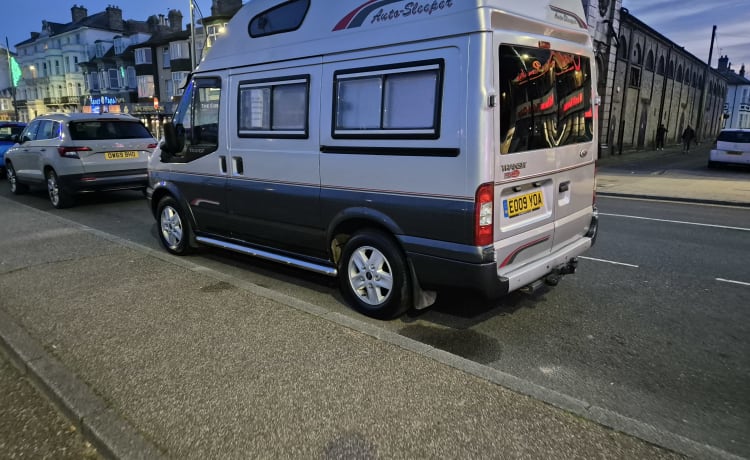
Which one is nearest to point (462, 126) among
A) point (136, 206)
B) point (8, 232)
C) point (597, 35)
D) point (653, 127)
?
point (8, 232)

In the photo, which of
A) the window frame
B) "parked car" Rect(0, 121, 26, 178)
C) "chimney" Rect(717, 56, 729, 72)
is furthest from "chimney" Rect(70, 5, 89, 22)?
"chimney" Rect(717, 56, 729, 72)

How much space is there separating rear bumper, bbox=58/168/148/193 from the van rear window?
8.92 meters

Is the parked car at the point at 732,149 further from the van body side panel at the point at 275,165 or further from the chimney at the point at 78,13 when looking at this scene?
the chimney at the point at 78,13

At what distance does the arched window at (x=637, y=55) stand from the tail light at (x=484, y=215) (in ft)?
99.7

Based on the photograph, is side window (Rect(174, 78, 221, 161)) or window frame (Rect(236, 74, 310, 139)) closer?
window frame (Rect(236, 74, 310, 139))

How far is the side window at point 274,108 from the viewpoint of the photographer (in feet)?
15.2

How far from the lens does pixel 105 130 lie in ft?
33.9

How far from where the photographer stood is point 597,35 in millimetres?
23641

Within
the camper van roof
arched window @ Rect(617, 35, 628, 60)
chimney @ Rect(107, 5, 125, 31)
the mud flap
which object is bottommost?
the mud flap

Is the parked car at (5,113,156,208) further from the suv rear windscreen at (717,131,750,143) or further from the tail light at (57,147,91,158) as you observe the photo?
the suv rear windscreen at (717,131,750,143)

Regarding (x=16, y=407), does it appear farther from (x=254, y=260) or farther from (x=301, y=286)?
(x=254, y=260)

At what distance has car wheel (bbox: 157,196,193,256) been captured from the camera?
20.5ft

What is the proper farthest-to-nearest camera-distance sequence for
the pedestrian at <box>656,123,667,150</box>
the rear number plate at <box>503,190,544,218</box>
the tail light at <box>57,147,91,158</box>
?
1. the pedestrian at <box>656,123,667,150</box>
2. the tail light at <box>57,147,91,158</box>
3. the rear number plate at <box>503,190,544,218</box>

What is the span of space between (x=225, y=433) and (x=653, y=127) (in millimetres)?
41328
